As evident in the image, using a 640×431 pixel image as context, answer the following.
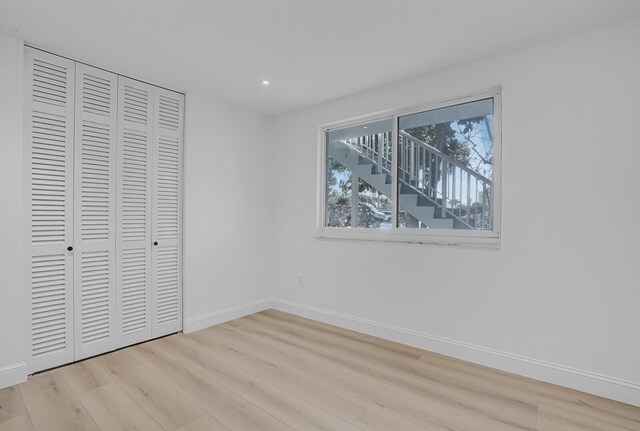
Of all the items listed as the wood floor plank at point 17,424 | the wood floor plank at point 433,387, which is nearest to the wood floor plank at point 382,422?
the wood floor plank at point 433,387

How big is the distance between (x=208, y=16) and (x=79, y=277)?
2.26m

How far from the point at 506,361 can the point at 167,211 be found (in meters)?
3.27

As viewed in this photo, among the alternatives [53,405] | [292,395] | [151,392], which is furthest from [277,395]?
[53,405]

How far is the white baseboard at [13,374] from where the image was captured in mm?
2344

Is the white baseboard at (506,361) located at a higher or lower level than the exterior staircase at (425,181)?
lower

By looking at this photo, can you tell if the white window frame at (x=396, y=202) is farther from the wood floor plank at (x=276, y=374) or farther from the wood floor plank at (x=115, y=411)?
the wood floor plank at (x=115, y=411)

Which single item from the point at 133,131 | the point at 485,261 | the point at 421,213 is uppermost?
the point at 133,131

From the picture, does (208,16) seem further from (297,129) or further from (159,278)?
(159,278)

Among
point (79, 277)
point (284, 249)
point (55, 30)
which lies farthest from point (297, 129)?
point (79, 277)

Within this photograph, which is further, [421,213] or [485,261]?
[421,213]

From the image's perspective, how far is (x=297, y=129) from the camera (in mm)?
4145

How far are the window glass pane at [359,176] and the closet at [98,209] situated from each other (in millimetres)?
1657

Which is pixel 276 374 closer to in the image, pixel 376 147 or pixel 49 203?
pixel 49 203

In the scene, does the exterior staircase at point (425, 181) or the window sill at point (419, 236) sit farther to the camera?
the exterior staircase at point (425, 181)
